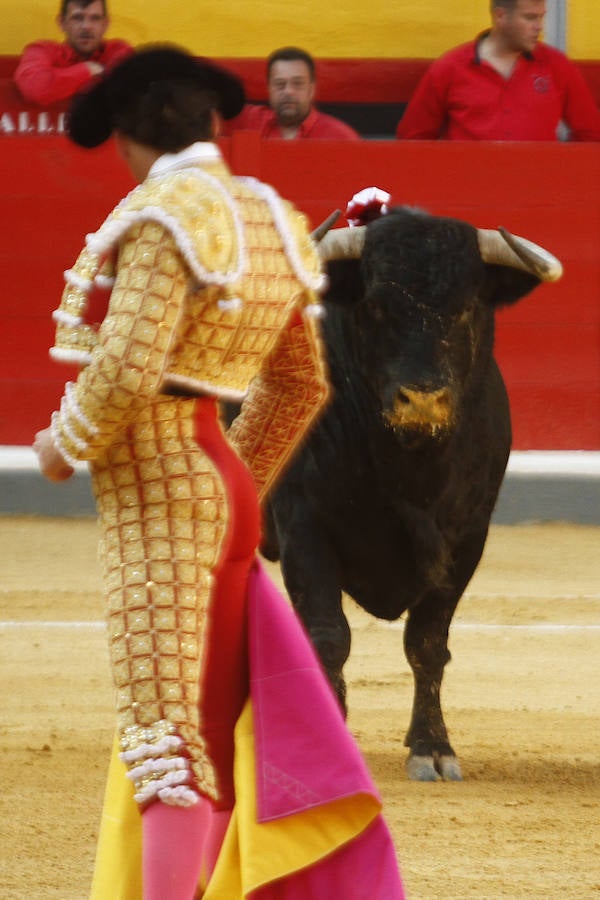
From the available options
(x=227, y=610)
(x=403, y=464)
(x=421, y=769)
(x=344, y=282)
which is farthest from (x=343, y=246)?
(x=227, y=610)

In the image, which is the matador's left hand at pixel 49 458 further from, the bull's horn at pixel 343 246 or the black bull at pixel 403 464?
the bull's horn at pixel 343 246


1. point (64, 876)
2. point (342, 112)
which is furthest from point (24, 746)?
point (342, 112)

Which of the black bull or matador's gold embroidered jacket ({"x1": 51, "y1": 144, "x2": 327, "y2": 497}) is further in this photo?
the black bull

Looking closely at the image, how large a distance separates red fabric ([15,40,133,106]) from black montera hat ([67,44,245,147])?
15.5ft

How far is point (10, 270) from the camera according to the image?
23.4ft

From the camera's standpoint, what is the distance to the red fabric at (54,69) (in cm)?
673

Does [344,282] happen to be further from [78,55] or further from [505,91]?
[78,55]

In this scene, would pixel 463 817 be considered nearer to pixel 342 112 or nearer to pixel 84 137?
pixel 84 137

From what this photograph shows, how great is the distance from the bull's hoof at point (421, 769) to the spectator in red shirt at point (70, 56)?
3.70 metres

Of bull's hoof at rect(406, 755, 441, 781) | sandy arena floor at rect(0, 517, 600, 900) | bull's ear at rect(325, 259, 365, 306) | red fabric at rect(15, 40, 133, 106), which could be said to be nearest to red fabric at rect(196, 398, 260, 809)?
sandy arena floor at rect(0, 517, 600, 900)

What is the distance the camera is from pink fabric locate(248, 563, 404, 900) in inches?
84.5

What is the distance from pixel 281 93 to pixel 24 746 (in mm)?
3543

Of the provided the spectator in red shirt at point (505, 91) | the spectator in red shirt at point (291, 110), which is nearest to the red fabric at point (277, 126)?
the spectator in red shirt at point (291, 110)

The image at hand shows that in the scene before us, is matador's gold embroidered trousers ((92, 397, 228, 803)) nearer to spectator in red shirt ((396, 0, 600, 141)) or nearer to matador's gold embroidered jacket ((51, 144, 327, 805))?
matador's gold embroidered jacket ((51, 144, 327, 805))
